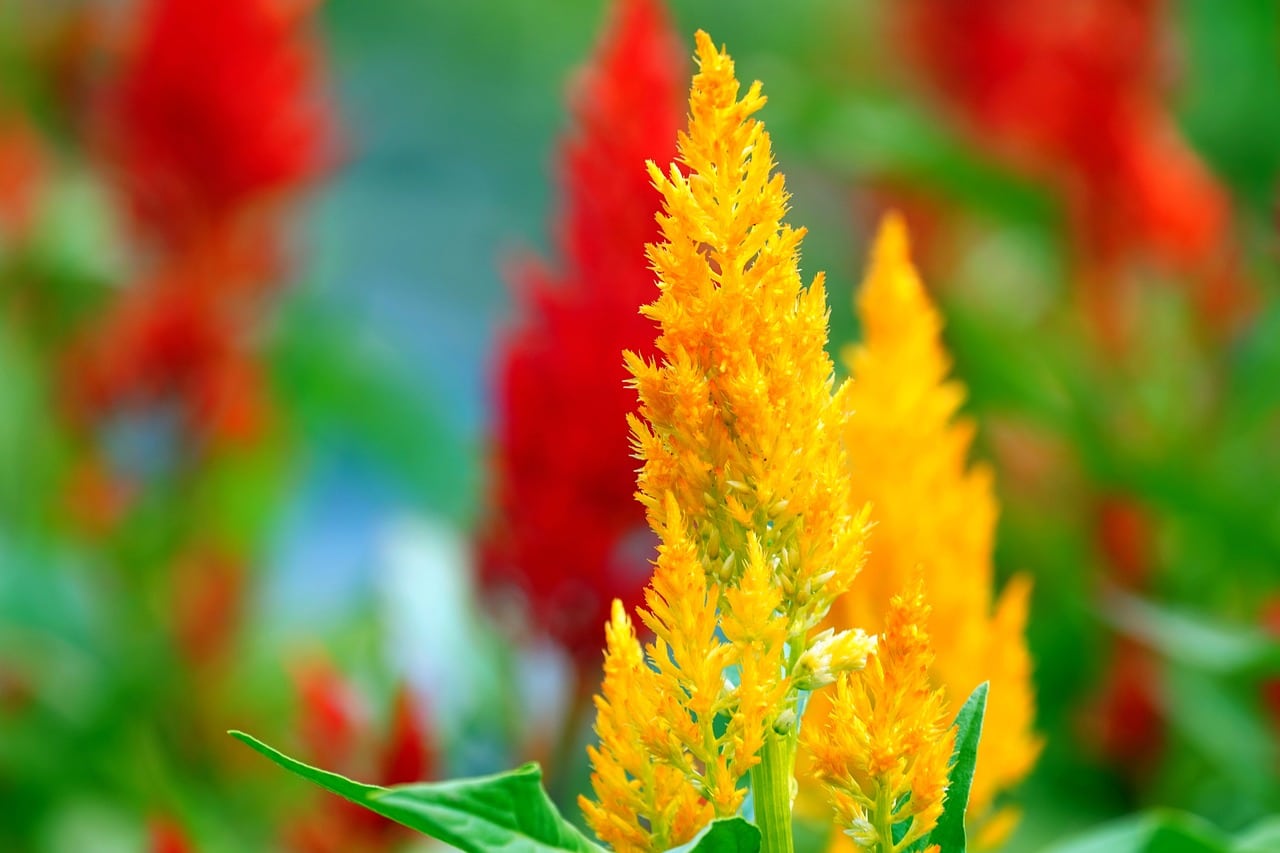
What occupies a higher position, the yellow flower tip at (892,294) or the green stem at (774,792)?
the yellow flower tip at (892,294)

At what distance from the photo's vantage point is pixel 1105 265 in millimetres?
1536

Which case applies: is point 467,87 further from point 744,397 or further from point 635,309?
point 744,397

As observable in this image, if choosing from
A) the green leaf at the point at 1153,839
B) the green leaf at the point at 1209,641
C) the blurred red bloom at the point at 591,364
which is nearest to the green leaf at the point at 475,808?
the green leaf at the point at 1153,839

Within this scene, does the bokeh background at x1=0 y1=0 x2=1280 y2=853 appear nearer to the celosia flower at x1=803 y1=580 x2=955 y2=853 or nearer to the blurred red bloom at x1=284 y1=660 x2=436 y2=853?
the blurred red bloom at x1=284 y1=660 x2=436 y2=853

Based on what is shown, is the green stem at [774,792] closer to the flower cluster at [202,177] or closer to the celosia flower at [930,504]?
the celosia flower at [930,504]

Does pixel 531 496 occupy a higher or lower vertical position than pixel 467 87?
lower


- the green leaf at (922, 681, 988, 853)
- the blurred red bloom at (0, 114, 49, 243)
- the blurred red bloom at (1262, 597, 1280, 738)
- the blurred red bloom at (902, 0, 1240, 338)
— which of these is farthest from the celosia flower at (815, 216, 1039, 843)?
the blurred red bloom at (0, 114, 49, 243)

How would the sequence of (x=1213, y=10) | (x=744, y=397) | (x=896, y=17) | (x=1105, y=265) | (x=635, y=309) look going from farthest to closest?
1. (x=896, y=17)
2. (x=1213, y=10)
3. (x=1105, y=265)
4. (x=635, y=309)
5. (x=744, y=397)

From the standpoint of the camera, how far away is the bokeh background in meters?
1.09

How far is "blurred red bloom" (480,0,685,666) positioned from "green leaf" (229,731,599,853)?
0.40 metres

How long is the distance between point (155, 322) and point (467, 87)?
7.33ft

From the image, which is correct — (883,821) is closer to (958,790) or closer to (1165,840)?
(958,790)

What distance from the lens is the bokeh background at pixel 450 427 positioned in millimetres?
1091

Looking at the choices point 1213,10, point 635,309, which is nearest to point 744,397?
point 635,309
